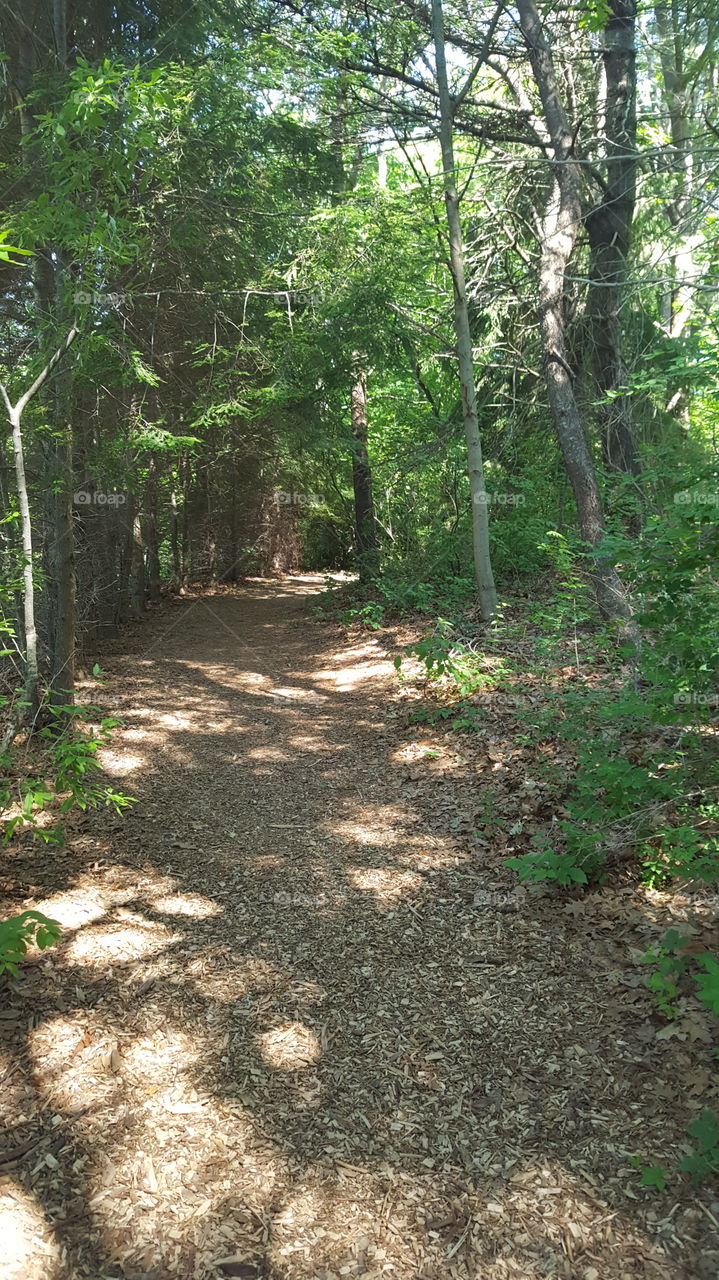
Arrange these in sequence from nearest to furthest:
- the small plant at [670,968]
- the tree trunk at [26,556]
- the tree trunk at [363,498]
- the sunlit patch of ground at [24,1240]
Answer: the sunlit patch of ground at [24,1240], the small plant at [670,968], the tree trunk at [26,556], the tree trunk at [363,498]

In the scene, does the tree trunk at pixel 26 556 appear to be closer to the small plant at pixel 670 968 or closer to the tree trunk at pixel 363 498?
the small plant at pixel 670 968

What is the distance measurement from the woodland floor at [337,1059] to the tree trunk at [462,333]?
3497 millimetres

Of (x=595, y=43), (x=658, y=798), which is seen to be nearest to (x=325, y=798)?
(x=658, y=798)

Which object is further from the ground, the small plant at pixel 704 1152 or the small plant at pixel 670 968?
the small plant at pixel 670 968

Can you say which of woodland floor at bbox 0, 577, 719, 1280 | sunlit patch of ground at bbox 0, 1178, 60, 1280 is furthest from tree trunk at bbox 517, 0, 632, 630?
sunlit patch of ground at bbox 0, 1178, 60, 1280

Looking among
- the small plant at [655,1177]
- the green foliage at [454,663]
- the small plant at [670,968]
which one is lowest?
the small plant at [655,1177]

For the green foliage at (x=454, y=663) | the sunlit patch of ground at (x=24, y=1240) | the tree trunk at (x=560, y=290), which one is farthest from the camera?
the tree trunk at (x=560, y=290)

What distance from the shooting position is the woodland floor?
231 centimetres

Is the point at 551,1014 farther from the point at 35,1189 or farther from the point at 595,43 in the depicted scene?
the point at 595,43

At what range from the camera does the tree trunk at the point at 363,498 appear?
12047 mm

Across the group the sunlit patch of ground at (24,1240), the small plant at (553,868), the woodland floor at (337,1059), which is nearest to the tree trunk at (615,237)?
the woodland floor at (337,1059)

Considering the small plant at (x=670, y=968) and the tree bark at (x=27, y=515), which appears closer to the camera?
the small plant at (x=670, y=968)

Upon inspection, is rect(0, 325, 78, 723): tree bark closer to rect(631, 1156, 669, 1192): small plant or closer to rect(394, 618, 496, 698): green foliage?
rect(631, 1156, 669, 1192): small plant

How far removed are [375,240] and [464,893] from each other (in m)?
8.24
